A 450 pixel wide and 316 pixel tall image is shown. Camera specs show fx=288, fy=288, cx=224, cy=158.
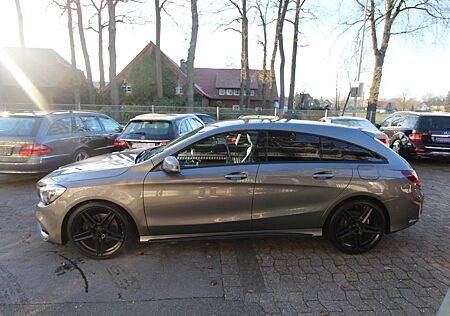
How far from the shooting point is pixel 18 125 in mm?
5781

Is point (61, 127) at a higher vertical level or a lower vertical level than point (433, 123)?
lower

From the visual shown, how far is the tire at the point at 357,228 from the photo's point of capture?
3340 millimetres

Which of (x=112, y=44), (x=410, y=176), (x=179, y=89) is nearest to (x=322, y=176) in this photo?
(x=410, y=176)

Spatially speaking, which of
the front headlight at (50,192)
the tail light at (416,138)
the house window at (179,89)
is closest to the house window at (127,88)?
the house window at (179,89)

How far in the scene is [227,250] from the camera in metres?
3.46

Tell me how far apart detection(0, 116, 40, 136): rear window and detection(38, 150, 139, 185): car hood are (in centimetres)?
301

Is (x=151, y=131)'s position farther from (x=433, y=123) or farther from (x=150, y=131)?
(x=433, y=123)

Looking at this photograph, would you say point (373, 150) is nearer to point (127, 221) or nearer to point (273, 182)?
point (273, 182)

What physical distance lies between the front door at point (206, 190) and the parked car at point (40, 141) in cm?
381

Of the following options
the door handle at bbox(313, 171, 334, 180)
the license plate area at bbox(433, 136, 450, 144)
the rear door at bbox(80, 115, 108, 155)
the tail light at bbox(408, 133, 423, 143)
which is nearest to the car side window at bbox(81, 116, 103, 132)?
the rear door at bbox(80, 115, 108, 155)

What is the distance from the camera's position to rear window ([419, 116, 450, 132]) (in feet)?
26.8

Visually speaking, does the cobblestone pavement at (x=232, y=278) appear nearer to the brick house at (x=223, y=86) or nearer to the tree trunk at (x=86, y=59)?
the tree trunk at (x=86, y=59)

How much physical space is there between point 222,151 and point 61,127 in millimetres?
4674

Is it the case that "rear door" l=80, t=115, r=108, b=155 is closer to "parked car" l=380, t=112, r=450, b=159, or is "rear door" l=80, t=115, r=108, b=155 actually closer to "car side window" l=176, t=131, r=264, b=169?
"car side window" l=176, t=131, r=264, b=169
